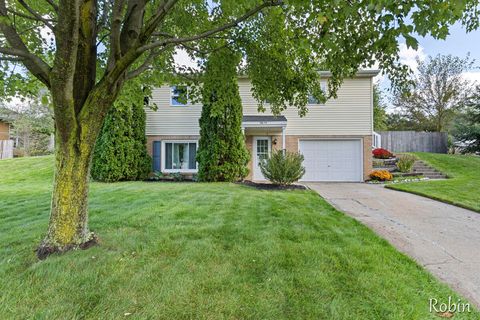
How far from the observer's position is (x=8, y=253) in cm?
310

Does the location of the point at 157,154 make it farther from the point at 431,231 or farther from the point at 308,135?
the point at 431,231

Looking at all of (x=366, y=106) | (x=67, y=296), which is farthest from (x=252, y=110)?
(x=67, y=296)

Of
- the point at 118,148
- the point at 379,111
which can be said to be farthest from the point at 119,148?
the point at 379,111

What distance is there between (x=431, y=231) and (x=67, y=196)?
5621mm

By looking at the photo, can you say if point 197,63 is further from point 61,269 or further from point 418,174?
point 418,174

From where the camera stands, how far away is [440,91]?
75.1 ft

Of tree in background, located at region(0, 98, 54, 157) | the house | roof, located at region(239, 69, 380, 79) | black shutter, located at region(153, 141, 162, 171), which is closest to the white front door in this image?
the house

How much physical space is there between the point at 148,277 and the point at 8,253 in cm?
188

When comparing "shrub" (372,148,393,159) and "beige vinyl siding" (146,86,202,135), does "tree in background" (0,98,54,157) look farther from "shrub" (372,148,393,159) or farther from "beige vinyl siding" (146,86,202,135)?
"shrub" (372,148,393,159)

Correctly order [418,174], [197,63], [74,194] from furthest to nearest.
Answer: [418,174] → [197,63] → [74,194]

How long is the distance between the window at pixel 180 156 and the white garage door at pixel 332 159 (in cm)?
529

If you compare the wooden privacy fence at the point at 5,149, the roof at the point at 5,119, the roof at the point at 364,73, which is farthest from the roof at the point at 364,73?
the roof at the point at 5,119

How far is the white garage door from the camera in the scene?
1269 centimetres

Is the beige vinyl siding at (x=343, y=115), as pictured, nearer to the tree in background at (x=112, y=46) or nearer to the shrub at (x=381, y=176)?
the shrub at (x=381, y=176)
